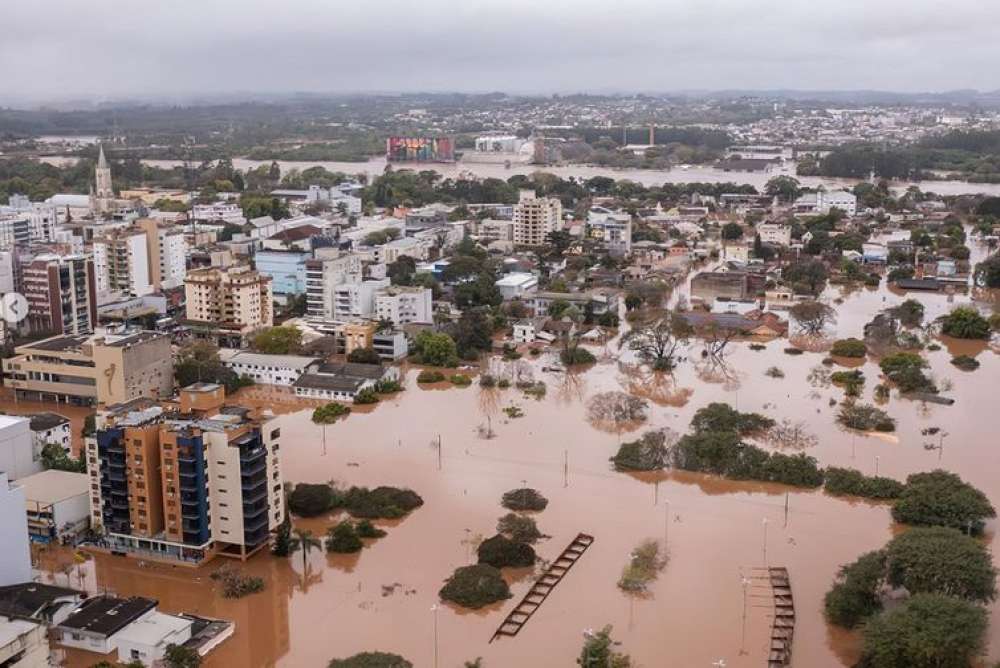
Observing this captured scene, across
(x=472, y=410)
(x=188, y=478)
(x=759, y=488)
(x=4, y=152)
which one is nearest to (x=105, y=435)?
(x=188, y=478)

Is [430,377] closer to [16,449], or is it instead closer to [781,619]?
[16,449]

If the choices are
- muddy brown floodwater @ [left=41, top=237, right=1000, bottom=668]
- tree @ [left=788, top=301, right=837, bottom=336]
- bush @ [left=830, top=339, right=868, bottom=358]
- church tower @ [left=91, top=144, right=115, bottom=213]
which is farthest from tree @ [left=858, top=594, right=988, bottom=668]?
church tower @ [left=91, top=144, right=115, bottom=213]

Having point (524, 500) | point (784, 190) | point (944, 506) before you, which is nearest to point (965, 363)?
point (944, 506)

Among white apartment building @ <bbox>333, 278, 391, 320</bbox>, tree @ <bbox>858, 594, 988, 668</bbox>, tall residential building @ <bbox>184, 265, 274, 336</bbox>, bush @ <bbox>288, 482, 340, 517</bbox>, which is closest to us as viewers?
tree @ <bbox>858, 594, 988, 668</bbox>

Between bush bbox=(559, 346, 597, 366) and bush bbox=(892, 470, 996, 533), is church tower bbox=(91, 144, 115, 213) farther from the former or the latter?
bush bbox=(892, 470, 996, 533)

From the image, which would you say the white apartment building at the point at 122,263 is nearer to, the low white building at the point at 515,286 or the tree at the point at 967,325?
the low white building at the point at 515,286

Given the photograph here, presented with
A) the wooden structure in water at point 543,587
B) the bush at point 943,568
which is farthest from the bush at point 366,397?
the bush at point 943,568
